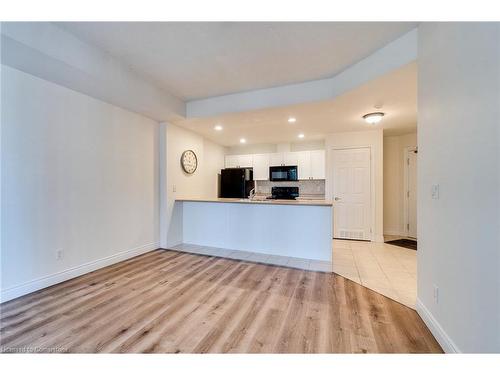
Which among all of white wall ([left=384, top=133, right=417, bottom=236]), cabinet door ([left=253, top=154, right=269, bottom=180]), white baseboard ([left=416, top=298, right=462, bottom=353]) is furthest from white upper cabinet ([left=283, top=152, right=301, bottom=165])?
white baseboard ([left=416, top=298, right=462, bottom=353])

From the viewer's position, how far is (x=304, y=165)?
5.42 meters

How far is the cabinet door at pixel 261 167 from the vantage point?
5773 millimetres

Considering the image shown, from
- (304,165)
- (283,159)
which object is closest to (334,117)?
(304,165)

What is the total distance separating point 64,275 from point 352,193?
5077 millimetres

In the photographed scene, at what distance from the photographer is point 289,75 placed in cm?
284

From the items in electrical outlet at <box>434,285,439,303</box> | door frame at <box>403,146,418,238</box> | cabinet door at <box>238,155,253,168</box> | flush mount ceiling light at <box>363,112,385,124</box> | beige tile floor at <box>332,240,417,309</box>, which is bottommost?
beige tile floor at <box>332,240,417,309</box>

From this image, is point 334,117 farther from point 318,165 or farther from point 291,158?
point 291,158

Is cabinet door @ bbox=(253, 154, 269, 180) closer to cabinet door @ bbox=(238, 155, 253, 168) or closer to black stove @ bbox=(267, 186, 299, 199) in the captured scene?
cabinet door @ bbox=(238, 155, 253, 168)

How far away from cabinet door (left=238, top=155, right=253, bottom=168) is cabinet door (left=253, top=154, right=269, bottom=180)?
127mm

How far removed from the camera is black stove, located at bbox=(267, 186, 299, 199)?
216 inches

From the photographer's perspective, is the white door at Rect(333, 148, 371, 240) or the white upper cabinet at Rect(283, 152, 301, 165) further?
the white upper cabinet at Rect(283, 152, 301, 165)

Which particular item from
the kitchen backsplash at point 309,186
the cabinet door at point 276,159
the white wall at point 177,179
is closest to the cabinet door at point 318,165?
the kitchen backsplash at point 309,186

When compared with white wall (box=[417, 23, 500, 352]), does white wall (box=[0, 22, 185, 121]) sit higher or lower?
higher
